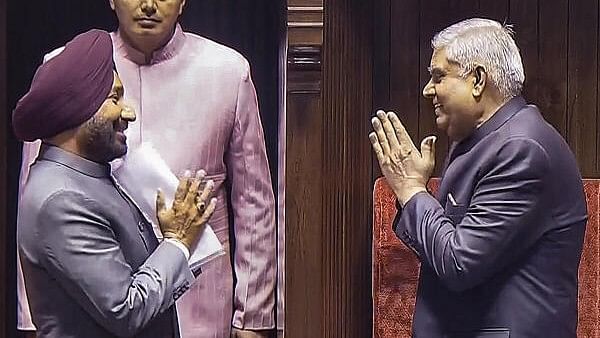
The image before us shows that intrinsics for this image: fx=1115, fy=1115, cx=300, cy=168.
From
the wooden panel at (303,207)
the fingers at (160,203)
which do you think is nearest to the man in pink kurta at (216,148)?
the wooden panel at (303,207)

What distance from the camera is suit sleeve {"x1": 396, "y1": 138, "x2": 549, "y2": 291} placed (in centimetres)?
190

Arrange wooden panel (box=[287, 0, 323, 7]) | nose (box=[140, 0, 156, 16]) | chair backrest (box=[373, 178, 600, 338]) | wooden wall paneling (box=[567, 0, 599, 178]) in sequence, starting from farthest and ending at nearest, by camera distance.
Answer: wooden wall paneling (box=[567, 0, 599, 178]) → chair backrest (box=[373, 178, 600, 338]) → wooden panel (box=[287, 0, 323, 7]) → nose (box=[140, 0, 156, 16])

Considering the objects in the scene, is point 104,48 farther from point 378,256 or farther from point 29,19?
point 378,256

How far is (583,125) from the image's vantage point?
9.12ft

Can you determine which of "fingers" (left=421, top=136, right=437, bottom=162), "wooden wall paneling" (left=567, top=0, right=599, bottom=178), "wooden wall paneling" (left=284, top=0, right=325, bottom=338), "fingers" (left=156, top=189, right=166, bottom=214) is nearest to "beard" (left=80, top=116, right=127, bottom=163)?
"fingers" (left=156, top=189, right=166, bottom=214)

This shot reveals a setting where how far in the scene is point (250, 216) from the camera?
2346mm

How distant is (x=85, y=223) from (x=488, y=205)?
68 centimetres

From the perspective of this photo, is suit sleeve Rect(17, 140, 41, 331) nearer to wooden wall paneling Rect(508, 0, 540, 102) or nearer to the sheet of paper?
the sheet of paper

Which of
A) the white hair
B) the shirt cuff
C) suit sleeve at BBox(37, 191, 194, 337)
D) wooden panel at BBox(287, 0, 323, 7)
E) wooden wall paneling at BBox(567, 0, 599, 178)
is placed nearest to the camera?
suit sleeve at BBox(37, 191, 194, 337)

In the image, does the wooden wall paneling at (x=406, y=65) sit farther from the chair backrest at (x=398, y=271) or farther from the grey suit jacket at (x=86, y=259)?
the grey suit jacket at (x=86, y=259)

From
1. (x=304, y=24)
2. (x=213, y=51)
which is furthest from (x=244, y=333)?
(x=304, y=24)

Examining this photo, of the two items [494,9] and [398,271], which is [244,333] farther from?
[494,9]

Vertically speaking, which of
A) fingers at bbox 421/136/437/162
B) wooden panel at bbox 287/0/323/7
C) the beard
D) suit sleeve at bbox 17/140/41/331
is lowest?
suit sleeve at bbox 17/140/41/331

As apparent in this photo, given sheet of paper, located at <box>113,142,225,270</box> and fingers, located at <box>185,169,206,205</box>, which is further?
sheet of paper, located at <box>113,142,225,270</box>
